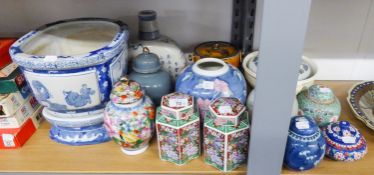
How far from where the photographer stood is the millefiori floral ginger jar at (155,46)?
2.63 feet

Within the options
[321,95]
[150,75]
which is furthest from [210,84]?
[321,95]

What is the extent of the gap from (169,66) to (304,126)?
36 centimetres

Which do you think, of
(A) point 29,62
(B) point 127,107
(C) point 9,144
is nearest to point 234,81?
(B) point 127,107

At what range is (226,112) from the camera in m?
0.62

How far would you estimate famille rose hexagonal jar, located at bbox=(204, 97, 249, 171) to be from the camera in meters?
0.62

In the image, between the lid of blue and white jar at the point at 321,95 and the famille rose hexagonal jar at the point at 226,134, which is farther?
the lid of blue and white jar at the point at 321,95

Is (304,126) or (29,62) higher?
(29,62)

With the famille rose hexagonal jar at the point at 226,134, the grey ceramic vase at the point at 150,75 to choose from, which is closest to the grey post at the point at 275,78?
the famille rose hexagonal jar at the point at 226,134

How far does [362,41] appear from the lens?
0.91m

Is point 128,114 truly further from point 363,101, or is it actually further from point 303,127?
point 363,101

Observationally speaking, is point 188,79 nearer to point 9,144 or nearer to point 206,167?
point 206,167

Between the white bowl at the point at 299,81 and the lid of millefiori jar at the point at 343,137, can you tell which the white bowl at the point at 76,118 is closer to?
the white bowl at the point at 299,81

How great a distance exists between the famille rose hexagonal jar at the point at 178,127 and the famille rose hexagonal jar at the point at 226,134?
3 centimetres

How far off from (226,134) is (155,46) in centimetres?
31
